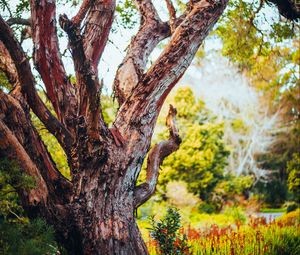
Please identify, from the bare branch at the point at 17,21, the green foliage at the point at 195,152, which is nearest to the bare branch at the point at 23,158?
the bare branch at the point at 17,21

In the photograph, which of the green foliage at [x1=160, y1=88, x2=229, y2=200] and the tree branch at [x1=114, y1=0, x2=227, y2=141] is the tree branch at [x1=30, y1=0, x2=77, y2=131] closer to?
the tree branch at [x1=114, y1=0, x2=227, y2=141]

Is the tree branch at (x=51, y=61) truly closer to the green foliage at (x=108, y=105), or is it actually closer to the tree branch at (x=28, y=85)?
the tree branch at (x=28, y=85)

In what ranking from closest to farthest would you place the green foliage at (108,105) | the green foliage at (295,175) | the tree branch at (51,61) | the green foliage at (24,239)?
the green foliage at (24,239) < the tree branch at (51,61) < the green foliage at (108,105) < the green foliage at (295,175)

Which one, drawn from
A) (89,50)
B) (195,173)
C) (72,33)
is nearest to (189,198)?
(195,173)

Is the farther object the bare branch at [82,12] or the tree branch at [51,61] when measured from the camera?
the bare branch at [82,12]

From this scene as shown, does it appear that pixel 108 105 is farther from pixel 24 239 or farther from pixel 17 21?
pixel 24 239

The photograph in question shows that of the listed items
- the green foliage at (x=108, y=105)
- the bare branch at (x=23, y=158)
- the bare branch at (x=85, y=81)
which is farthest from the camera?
the green foliage at (x=108, y=105)

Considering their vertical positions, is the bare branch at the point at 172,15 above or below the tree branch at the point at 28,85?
above

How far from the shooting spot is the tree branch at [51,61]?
3346mm

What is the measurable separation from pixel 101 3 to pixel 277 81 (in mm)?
8817

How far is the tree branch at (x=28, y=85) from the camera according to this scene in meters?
2.84

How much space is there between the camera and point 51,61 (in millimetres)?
3549

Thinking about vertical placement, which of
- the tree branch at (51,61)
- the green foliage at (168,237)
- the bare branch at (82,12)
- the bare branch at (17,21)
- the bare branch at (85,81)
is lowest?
the green foliage at (168,237)

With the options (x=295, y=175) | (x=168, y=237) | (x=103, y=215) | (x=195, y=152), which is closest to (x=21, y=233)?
(x=103, y=215)
